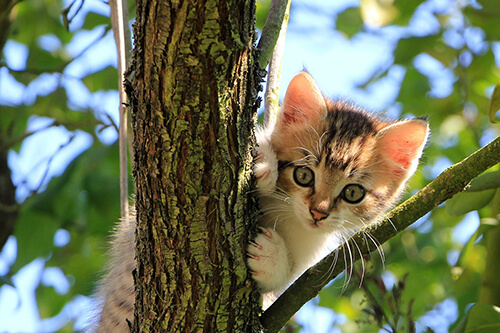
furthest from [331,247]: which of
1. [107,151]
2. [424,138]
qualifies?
[107,151]

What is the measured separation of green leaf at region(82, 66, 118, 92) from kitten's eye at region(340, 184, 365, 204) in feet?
7.43

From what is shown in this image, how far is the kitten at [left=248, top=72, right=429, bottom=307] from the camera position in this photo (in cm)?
232

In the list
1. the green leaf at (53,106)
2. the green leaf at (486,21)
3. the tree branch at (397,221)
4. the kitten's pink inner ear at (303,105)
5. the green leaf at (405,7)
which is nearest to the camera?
the tree branch at (397,221)

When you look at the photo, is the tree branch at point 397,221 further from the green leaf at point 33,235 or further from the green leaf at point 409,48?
the green leaf at point 409,48

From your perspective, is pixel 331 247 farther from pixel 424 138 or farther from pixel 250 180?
pixel 250 180

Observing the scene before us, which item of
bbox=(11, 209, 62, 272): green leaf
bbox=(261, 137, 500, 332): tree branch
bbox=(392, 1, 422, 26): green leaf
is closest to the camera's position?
bbox=(261, 137, 500, 332): tree branch

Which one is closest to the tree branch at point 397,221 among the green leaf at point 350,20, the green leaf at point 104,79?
the green leaf at point 350,20

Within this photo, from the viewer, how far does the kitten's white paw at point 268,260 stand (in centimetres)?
192

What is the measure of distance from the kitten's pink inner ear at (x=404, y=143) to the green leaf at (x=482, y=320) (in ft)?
3.03

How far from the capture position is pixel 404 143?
105 inches

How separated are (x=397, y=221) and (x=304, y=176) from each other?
607 mm

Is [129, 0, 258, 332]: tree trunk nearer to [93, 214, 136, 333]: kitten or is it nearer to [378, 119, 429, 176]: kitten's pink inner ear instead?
[93, 214, 136, 333]: kitten

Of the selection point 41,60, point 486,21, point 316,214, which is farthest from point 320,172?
point 41,60

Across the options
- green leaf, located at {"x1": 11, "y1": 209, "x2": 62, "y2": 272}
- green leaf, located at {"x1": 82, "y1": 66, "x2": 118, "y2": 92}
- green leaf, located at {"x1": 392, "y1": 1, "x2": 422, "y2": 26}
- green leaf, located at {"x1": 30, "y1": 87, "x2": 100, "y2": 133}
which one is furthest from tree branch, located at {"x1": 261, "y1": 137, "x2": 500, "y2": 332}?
green leaf, located at {"x1": 30, "y1": 87, "x2": 100, "y2": 133}
